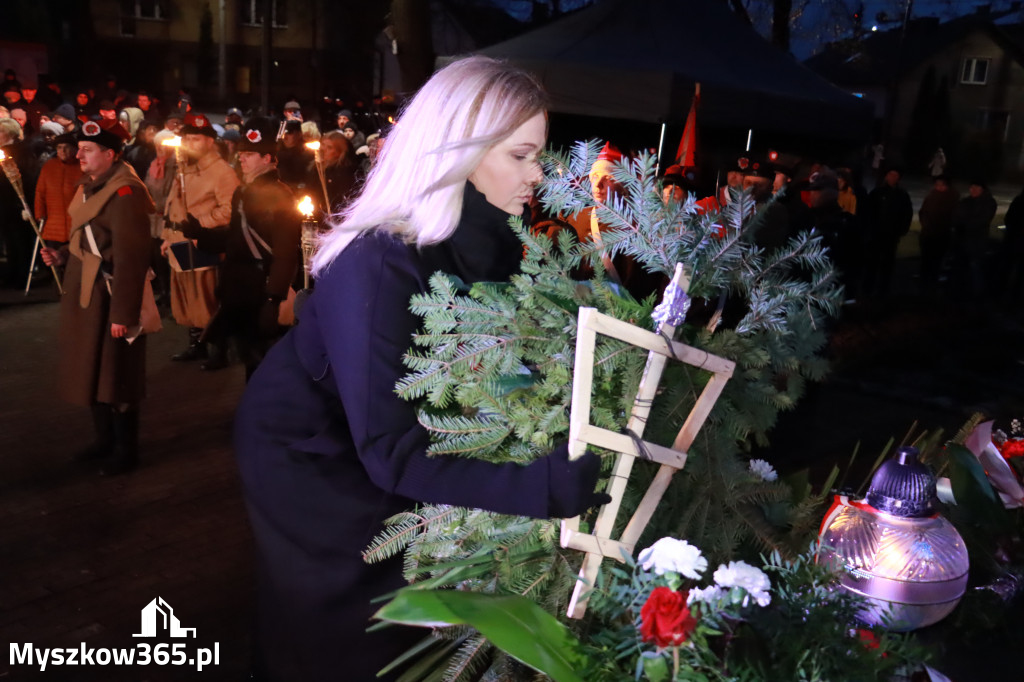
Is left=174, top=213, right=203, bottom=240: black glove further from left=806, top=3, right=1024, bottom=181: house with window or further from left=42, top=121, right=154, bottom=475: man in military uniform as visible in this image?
left=806, top=3, right=1024, bottom=181: house with window

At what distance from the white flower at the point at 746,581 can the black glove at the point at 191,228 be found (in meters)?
6.64

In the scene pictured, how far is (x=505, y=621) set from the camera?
52.8 inches

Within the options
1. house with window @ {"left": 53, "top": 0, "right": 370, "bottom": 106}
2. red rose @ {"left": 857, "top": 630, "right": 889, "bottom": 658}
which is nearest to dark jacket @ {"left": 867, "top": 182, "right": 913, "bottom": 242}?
red rose @ {"left": 857, "top": 630, "right": 889, "bottom": 658}

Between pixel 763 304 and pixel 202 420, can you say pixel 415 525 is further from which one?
pixel 202 420

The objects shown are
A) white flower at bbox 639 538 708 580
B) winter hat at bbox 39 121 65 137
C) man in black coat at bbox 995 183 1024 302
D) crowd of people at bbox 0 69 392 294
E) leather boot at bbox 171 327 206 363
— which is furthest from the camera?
man in black coat at bbox 995 183 1024 302

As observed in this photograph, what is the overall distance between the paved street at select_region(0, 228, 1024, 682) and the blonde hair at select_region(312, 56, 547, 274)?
1.41m

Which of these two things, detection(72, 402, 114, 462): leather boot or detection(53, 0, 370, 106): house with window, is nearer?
detection(72, 402, 114, 462): leather boot

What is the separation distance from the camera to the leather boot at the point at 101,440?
5.37 meters

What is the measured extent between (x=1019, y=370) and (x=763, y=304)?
9.16m

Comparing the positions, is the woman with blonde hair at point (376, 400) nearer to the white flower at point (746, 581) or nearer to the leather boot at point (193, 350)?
the white flower at point (746, 581)

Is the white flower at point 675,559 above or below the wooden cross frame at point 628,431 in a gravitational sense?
below

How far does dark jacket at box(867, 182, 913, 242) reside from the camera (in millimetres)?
13875

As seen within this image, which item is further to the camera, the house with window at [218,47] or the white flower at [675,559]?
the house with window at [218,47]

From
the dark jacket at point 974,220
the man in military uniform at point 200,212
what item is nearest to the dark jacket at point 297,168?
the man in military uniform at point 200,212
